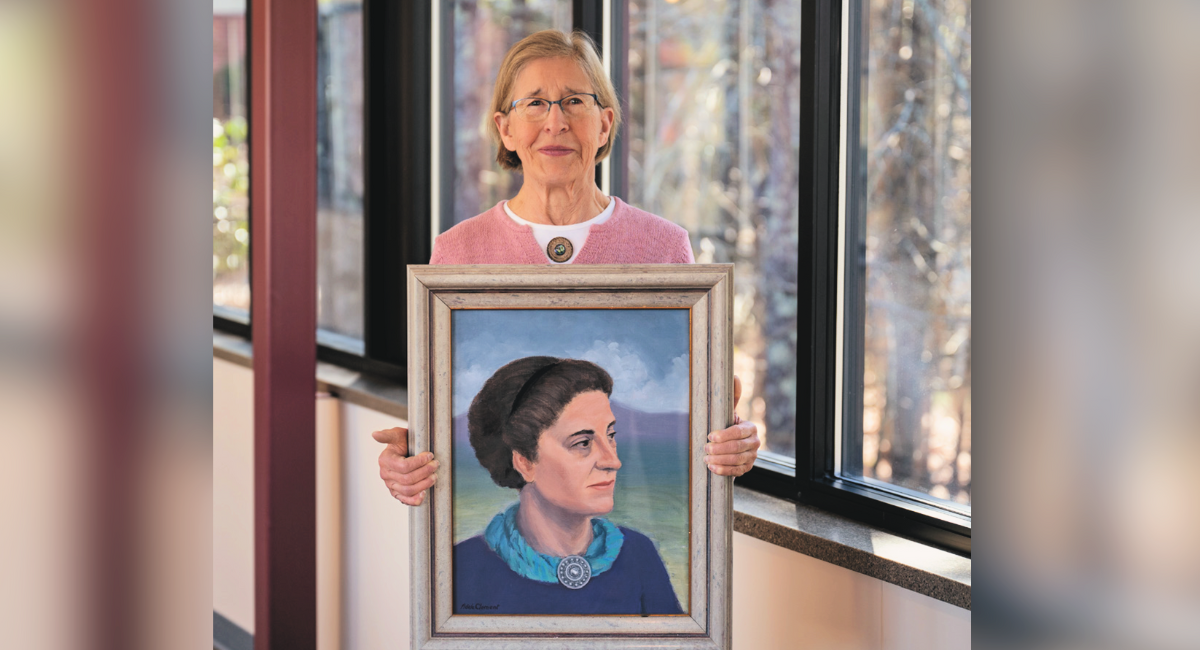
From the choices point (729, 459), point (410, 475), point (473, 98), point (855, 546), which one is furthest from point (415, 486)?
point (473, 98)

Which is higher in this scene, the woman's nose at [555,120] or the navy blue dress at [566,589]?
the woman's nose at [555,120]

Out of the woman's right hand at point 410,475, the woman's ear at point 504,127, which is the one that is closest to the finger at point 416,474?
the woman's right hand at point 410,475

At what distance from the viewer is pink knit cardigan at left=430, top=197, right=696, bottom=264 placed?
1415mm

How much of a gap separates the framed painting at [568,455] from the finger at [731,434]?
14 mm

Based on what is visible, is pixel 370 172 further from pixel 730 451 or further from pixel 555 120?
pixel 730 451

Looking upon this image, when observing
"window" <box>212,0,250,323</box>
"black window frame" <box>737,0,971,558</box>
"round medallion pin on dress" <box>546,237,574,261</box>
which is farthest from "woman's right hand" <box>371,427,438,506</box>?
"window" <box>212,0,250,323</box>

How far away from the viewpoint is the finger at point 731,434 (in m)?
1.27

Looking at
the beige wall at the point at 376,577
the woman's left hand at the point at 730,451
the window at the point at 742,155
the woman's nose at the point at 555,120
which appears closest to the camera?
the woman's left hand at the point at 730,451

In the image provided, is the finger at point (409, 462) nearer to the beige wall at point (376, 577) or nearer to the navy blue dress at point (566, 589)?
the navy blue dress at point (566, 589)

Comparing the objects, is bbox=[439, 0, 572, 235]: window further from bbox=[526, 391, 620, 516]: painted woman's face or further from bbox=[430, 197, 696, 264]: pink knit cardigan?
bbox=[526, 391, 620, 516]: painted woman's face

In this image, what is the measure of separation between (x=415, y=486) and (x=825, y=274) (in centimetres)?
93
